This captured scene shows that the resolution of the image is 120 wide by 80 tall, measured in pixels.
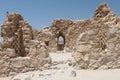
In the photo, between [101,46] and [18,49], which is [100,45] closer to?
[101,46]

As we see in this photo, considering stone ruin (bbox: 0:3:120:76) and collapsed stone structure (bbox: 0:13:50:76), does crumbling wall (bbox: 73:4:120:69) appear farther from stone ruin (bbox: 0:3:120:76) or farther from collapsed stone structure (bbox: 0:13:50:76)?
collapsed stone structure (bbox: 0:13:50:76)

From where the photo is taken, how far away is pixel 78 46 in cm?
1191

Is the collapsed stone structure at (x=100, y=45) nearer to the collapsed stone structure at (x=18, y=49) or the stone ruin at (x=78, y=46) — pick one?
the stone ruin at (x=78, y=46)

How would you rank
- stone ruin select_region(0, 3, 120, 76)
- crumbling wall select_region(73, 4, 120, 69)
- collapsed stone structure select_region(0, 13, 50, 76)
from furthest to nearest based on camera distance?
collapsed stone structure select_region(0, 13, 50, 76)
stone ruin select_region(0, 3, 120, 76)
crumbling wall select_region(73, 4, 120, 69)

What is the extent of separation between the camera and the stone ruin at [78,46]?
11195 mm

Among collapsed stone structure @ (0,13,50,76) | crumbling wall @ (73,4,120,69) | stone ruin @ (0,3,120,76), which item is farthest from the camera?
collapsed stone structure @ (0,13,50,76)

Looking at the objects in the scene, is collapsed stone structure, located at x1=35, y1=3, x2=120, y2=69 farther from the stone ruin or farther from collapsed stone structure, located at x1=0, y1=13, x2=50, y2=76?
collapsed stone structure, located at x1=0, y1=13, x2=50, y2=76

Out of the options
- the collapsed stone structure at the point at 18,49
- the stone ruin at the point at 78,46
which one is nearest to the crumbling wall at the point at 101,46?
the stone ruin at the point at 78,46

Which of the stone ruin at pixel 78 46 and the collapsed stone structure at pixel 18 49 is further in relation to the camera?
the collapsed stone structure at pixel 18 49

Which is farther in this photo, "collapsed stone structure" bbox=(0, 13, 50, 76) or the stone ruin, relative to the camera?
"collapsed stone structure" bbox=(0, 13, 50, 76)

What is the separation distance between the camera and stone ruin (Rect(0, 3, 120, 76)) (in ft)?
36.7

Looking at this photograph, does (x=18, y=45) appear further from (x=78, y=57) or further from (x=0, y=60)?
(x=78, y=57)

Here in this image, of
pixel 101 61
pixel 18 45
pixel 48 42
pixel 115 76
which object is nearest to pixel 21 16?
pixel 18 45

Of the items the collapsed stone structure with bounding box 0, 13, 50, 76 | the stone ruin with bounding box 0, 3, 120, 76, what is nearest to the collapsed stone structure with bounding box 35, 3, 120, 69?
the stone ruin with bounding box 0, 3, 120, 76
